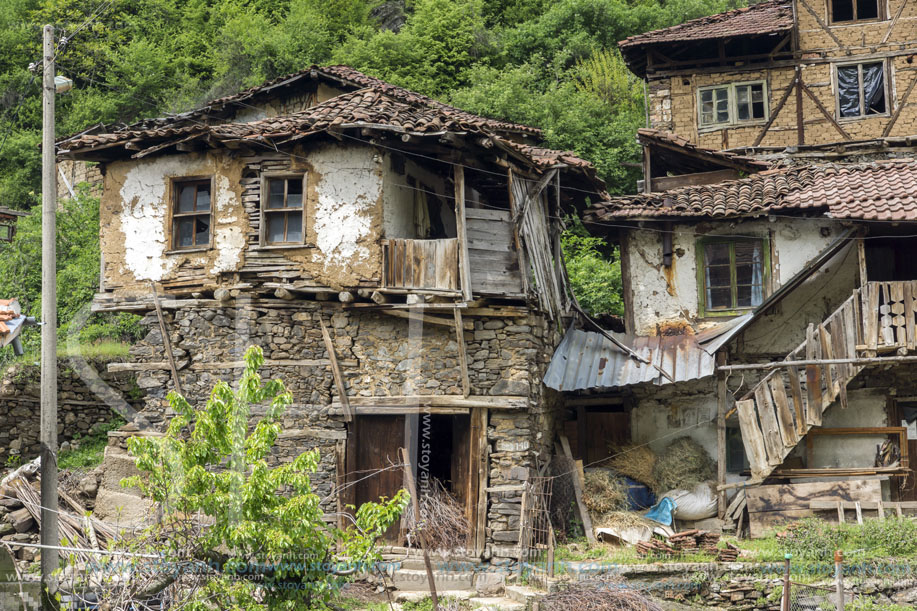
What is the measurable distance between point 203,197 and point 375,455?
5.00m

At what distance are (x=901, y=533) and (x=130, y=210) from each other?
1277 centimetres

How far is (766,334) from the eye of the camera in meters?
17.5

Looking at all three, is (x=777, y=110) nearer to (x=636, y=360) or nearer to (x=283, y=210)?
(x=636, y=360)

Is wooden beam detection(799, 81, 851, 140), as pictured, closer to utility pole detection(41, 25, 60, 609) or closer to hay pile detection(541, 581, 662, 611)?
hay pile detection(541, 581, 662, 611)

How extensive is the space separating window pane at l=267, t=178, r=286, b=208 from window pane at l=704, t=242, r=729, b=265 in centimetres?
756

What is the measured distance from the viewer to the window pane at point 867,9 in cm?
2217

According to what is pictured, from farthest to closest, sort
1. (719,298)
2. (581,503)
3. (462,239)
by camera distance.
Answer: (719,298)
(581,503)
(462,239)

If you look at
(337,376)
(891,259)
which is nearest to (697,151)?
(891,259)

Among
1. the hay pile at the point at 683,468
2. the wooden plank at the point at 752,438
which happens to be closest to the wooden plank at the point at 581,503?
the hay pile at the point at 683,468

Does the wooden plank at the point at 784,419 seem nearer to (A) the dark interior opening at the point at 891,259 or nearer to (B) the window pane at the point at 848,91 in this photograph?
(A) the dark interior opening at the point at 891,259

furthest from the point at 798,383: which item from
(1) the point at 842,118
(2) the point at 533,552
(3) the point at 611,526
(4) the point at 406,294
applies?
(1) the point at 842,118

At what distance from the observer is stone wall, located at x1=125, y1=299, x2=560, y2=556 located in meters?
15.5

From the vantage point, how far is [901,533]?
46.6 feet

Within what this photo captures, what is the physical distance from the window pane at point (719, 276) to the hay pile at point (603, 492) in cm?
395
